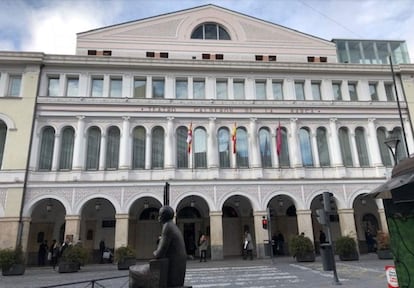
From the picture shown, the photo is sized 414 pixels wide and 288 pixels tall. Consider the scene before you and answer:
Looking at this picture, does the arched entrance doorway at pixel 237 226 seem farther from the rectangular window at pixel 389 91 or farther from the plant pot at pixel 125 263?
the rectangular window at pixel 389 91

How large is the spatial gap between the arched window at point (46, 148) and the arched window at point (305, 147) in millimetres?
18126

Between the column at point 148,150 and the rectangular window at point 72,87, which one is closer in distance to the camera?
the column at point 148,150

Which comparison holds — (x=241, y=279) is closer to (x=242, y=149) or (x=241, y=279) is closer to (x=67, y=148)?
(x=242, y=149)

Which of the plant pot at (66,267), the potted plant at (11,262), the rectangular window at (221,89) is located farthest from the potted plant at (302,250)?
the potted plant at (11,262)

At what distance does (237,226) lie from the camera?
84.0ft

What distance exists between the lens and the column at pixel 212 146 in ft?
74.8

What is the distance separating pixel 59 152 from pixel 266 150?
14.8 m

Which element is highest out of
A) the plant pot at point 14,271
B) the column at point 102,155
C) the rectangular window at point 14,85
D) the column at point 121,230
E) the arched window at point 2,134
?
the rectangular window at point 14,85

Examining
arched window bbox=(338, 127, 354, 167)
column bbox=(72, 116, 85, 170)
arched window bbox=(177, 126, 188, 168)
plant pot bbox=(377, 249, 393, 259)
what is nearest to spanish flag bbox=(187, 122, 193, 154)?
arched window bbox=(177, 126, 188, 168)

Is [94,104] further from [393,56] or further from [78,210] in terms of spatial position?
[393,56]

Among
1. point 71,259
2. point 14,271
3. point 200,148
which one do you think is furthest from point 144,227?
point 14,271

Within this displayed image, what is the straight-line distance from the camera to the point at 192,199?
2420 centimetres

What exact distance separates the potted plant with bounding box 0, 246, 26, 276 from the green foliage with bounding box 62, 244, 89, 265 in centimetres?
224

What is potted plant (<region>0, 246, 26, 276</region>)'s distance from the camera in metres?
16.4
